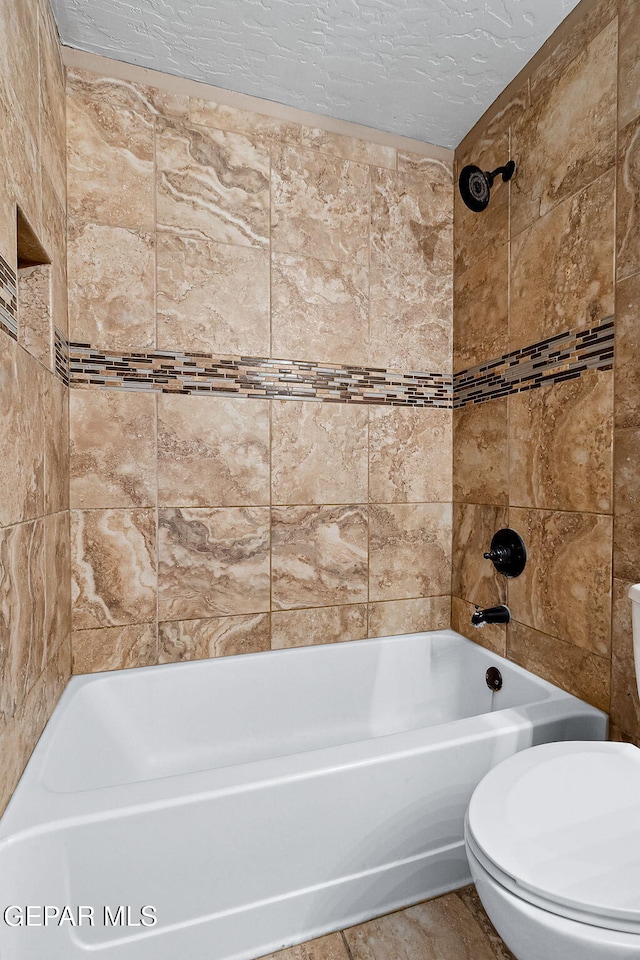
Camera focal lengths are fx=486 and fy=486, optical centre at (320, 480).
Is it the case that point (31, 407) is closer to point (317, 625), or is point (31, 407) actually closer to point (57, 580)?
point (57, 580)

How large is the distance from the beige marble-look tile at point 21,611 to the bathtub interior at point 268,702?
0.33 meters

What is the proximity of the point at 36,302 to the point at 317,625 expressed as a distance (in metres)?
1.48

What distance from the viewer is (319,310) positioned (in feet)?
6.35

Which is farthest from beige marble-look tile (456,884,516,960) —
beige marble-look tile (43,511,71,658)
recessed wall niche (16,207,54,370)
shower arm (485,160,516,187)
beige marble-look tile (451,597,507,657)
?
shower arm (485,160,516,187)

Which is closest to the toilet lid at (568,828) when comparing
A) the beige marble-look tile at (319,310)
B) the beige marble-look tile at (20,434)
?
the beige marble-look tile at (20,434)

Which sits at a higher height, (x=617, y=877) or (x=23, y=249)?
(x=23, y=249)

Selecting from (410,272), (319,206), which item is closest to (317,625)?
(410,272)

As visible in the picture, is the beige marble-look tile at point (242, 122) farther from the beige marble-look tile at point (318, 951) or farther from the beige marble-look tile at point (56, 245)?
the beige marble-look tile at point (318, 951)

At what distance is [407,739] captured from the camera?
50.5 inches

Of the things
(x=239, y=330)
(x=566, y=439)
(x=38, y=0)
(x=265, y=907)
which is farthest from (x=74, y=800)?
(x=38, y=0)

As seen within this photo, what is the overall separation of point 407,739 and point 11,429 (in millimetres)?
1223

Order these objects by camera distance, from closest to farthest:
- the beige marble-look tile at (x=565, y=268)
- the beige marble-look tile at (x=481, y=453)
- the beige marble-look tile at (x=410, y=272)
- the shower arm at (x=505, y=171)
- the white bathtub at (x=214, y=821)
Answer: the white bathtub at (x=214, y=821)
the beige marble-look tile at (x=565, y=268)
the shower arm at (x=505, y=171)
the beige marble-look tile at (x=481, y=453)
the beige marble-look tile at (x=410, y=272)

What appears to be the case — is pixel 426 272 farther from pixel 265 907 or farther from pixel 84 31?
pixel 265 907

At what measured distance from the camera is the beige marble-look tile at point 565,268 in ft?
4.61
